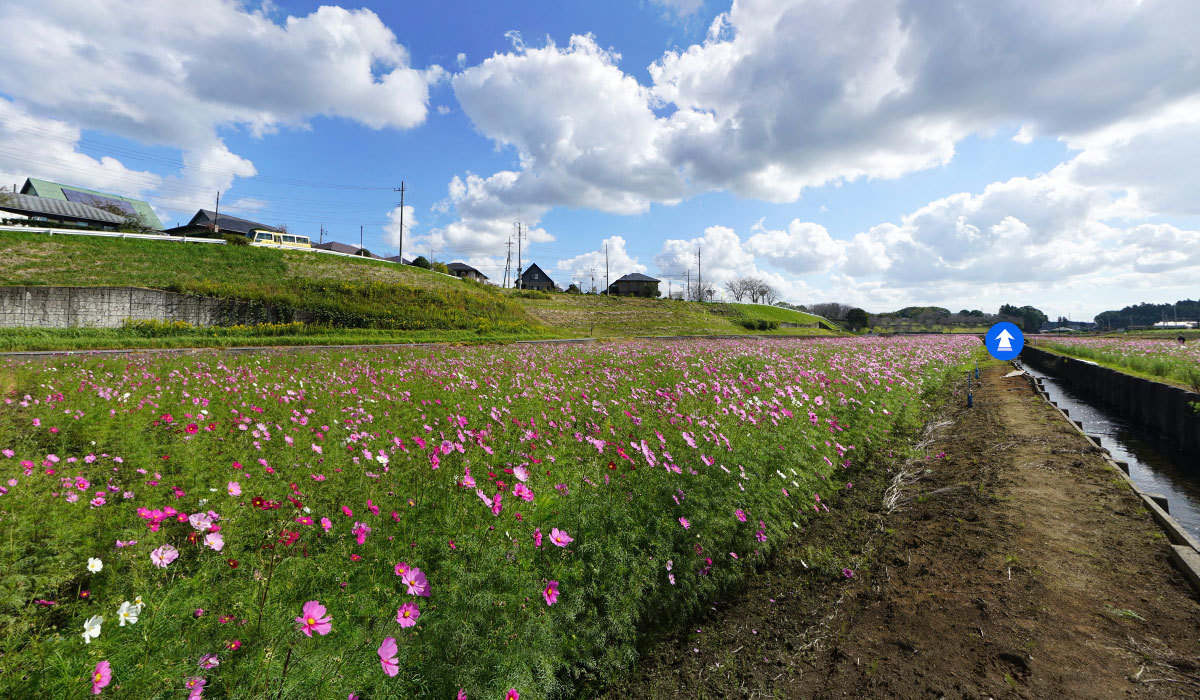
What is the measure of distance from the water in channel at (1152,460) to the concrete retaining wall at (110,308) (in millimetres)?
33393

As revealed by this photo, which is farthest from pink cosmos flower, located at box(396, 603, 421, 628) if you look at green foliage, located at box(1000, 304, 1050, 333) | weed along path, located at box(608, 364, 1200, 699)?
green foliage, located at box(1000, 304, 1050, 333)

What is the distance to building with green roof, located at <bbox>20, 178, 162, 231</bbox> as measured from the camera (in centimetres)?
5675

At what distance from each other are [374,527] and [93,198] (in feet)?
290

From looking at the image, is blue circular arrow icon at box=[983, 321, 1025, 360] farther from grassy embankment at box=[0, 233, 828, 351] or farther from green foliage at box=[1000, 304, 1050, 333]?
green foliage at box=[1000, 304, 1050, 333]

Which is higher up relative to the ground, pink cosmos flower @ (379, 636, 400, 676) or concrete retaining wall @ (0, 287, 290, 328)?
concrete retaining wall @ (0, 287, 290, 328)

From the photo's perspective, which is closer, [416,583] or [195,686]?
[195,686]

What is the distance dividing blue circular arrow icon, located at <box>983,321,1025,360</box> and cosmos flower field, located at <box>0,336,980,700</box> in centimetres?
585

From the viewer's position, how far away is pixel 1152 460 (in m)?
9.73

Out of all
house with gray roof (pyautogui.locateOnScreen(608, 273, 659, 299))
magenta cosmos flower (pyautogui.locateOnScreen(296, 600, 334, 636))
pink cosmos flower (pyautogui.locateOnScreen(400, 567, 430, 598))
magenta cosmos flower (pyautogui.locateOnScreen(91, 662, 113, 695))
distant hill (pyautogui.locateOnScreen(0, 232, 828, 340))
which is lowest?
pink cosmos flower (pyautogui.locateOnScreen(400, 567, 430, 598))

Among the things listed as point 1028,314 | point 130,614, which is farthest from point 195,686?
point 1028,314

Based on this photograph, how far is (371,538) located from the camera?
3.09m

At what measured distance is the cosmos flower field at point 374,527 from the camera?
2.13 meters

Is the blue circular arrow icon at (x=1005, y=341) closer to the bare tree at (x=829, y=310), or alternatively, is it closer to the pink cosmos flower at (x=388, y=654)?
the pink cosmos flower at (x=388, y=654)

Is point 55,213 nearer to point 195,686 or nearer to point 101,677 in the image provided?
point 101,677
